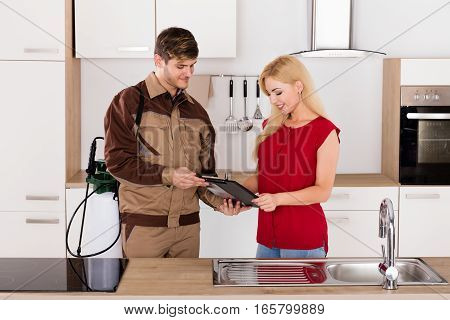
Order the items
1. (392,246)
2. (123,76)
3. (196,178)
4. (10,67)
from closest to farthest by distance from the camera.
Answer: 1. (392,246)
2. (196,178)
3. (10,67)
4. (123,76)

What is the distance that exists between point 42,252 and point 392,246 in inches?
93.5

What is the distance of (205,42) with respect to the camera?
394 cm

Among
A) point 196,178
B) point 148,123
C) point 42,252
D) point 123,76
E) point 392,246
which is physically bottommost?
point 42,252

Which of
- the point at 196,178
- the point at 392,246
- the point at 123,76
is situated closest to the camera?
the point at 392,246

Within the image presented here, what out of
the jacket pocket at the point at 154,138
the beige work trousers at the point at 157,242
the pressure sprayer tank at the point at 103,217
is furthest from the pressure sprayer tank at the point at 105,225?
the jacket pocket at the point at 154,138

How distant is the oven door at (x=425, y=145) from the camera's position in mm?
3904

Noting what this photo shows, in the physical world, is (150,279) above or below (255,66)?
below

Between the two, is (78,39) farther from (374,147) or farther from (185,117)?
(374,147)

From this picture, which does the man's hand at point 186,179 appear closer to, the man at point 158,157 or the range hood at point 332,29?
the man at point 158,157

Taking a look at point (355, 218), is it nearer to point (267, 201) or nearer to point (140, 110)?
point (267, 201)

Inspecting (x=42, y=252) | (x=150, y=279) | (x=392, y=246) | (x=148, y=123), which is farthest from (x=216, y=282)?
(x=42, y=252)

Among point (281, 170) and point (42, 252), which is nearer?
point (281, 170)

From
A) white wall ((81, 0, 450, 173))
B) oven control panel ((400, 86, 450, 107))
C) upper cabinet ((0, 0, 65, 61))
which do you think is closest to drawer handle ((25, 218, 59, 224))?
white wall ((81, 0, 450, 173))

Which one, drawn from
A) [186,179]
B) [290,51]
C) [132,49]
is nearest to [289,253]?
[186,179]
